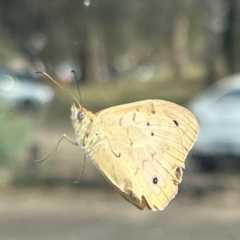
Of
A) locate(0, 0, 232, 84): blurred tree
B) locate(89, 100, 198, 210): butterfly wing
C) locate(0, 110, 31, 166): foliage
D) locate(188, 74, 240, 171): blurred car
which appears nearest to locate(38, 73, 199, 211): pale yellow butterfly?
locate(89, 100, 198, 210): butterfly wing

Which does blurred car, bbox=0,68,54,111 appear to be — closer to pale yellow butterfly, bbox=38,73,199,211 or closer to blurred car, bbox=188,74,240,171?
blurred car, bbox=188,74,240,171

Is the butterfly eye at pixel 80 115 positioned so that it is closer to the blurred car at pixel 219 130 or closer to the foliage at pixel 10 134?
the blurred car at pixel 219 130

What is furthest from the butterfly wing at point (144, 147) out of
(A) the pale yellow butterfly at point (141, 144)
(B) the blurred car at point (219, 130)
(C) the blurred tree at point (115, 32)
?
(C) the blurred tree at point (115, 32)

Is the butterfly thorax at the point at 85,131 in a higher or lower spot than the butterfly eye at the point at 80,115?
lower

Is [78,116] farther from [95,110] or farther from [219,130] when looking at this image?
[219,130]

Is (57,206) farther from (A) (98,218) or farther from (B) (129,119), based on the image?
(B) (129,119)

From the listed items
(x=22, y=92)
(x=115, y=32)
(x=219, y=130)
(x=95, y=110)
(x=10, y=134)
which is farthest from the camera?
(x=115, y=32)

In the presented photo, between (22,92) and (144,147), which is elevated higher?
(22,92)

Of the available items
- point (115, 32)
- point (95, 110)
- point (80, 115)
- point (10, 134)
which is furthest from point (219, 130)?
point (115, 32)
